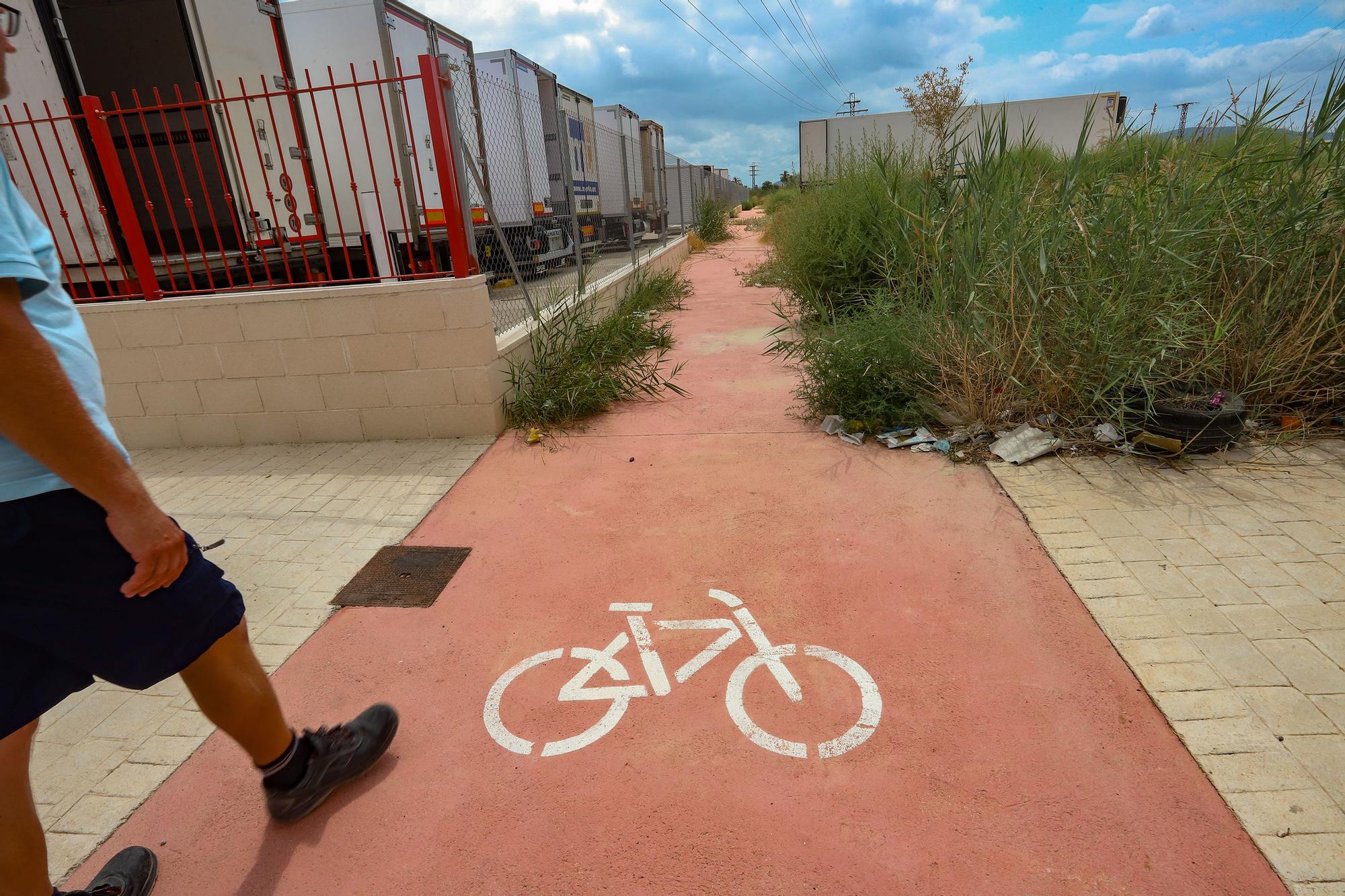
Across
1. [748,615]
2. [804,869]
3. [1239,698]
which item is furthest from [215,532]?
[1239,698]

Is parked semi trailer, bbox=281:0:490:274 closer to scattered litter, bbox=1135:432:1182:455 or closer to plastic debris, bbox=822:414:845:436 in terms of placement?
plastic debris, bbox=822:414:845:436

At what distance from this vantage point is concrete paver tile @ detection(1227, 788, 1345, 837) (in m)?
1.78

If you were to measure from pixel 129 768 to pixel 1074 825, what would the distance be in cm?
285

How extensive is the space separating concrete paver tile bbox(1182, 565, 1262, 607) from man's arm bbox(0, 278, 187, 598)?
3443 millimetres

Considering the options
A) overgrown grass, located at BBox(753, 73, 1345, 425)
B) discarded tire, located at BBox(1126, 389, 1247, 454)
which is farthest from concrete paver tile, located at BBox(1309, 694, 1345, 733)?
overgrown grass, located at BBox(753, 73, 1345, 425)

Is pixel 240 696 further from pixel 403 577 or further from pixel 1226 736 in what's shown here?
pixel 1226 736

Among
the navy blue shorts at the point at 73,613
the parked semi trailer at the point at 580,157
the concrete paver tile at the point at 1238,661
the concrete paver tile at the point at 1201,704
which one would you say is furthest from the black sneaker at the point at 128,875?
the parked semi trailer at the point at 580,157

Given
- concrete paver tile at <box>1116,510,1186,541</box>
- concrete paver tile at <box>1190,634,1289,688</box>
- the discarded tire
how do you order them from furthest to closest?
the discarded tire
concrete paver tile at <box>1116,510,1186,541</box>
concrete paver tile at <box>1190,634,1289,688</box>

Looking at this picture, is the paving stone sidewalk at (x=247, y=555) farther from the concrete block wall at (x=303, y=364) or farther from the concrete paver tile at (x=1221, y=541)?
the concrete paver tile at (x=1221, y=541)

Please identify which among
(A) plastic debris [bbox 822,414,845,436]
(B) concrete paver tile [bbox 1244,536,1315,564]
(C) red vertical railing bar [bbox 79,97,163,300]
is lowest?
(B) concrete paver tile [bbox 1244,536,1315,564]

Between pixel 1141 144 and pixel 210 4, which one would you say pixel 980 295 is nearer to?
pixel 1141 144

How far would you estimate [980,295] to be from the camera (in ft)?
13.8

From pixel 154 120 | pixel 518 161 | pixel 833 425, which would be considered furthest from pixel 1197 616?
pixel 154 120

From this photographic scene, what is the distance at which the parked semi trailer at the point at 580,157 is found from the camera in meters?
11.2
